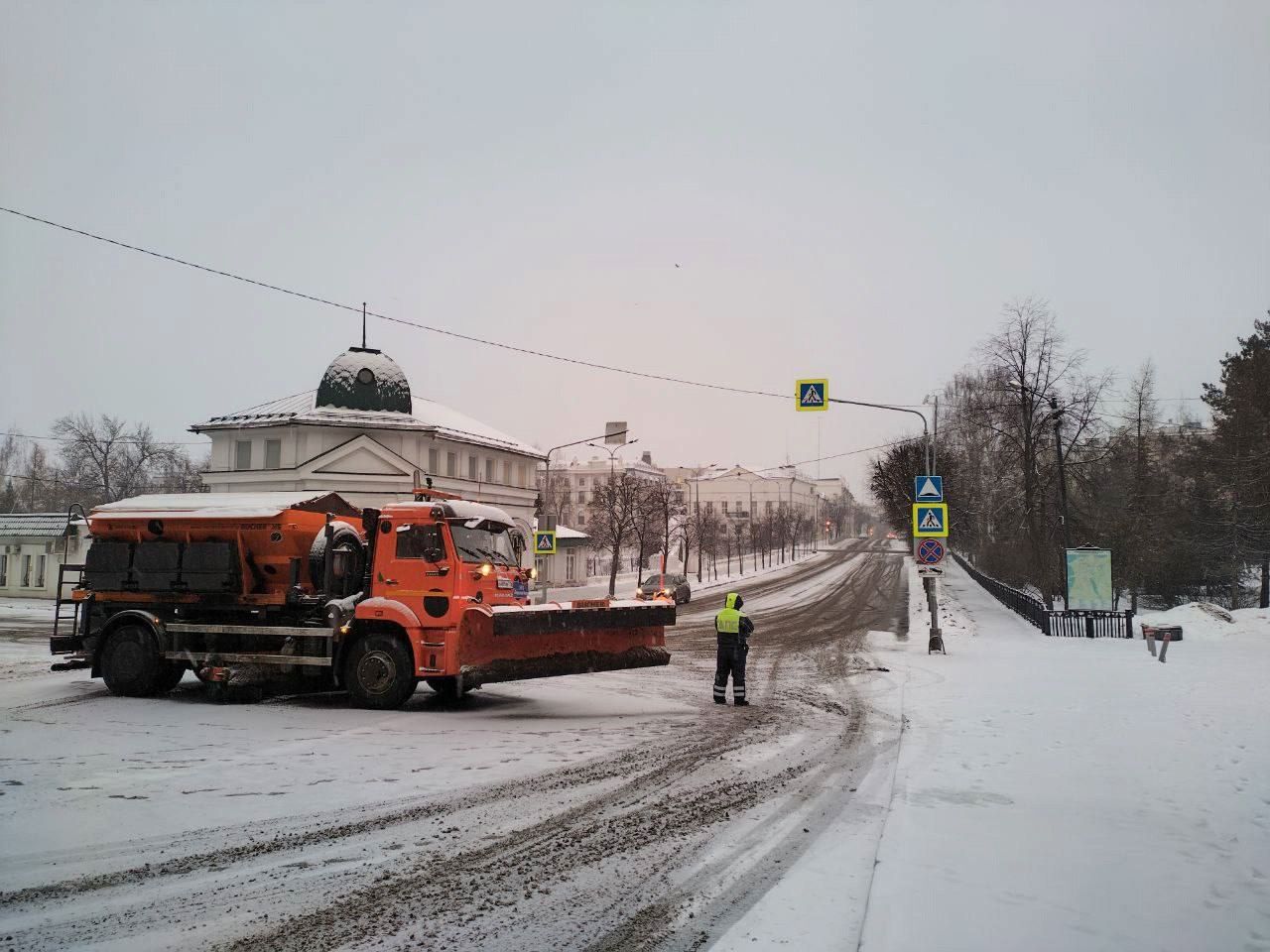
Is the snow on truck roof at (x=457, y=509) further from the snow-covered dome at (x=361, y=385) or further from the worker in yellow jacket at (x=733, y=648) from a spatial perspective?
the snow-covered dome at (x=361, y=385)

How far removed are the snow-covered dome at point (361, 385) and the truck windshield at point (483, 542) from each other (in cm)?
3067

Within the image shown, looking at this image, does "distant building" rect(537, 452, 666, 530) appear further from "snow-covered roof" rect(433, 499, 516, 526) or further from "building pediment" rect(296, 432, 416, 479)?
"snow-covered roof" rect(433, 499, 516, 526)

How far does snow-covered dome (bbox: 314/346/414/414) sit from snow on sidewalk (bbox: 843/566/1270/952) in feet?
109

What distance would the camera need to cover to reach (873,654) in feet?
66.3

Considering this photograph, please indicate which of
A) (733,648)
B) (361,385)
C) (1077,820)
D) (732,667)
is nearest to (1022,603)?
(732,667)

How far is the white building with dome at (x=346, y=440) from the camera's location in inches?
1532

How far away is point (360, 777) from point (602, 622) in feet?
16.9

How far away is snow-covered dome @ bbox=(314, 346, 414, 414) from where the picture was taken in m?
41.4

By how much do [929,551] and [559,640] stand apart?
11.1m

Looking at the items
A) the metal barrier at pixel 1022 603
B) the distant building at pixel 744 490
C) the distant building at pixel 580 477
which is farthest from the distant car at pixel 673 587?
the distant building at pixel 744 490

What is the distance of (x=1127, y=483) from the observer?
45.9 metres

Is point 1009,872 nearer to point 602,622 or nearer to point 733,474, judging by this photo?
point 602,622

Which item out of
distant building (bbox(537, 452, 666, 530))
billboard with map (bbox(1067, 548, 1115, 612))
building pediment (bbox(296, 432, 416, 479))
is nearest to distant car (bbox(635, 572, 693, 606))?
building pediment (bbox(296, 432, 416, 479))

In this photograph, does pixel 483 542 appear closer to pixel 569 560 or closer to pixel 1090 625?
pixel 1090 625
